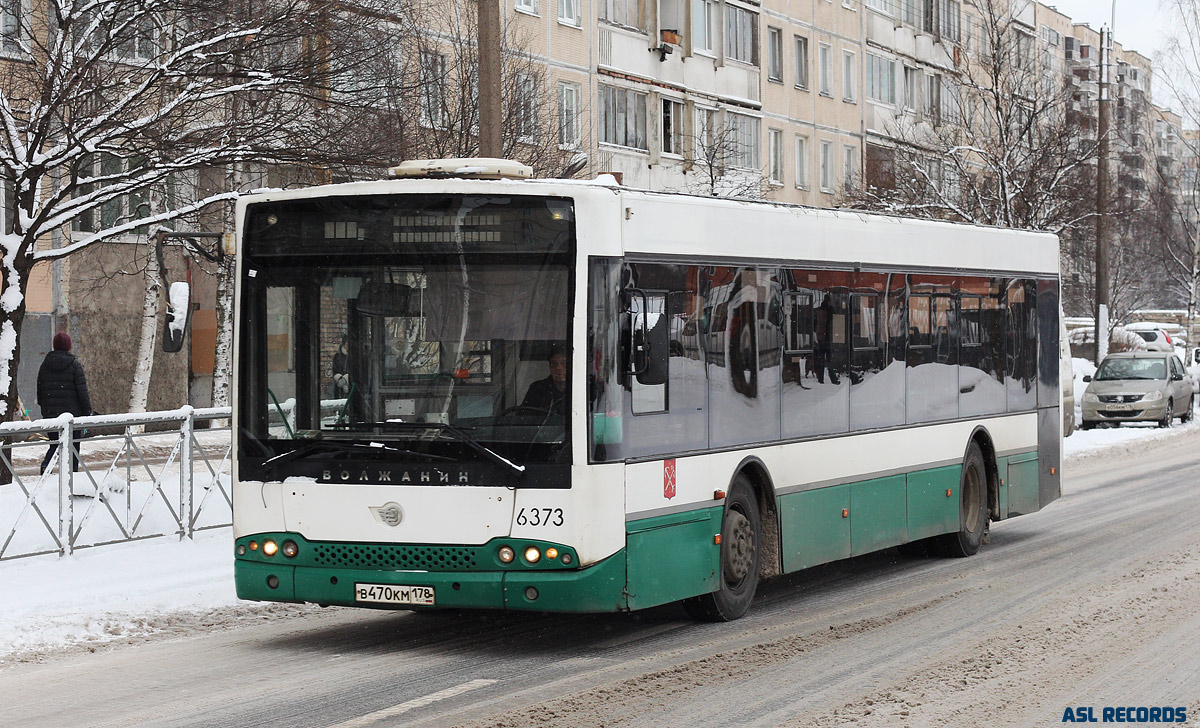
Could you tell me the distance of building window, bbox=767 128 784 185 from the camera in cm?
5203

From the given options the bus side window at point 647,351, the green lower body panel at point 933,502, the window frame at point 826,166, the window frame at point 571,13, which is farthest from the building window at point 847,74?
the bus side window at point 647,351

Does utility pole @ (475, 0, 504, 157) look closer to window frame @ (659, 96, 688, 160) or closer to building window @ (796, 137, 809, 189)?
A: window frame @ (659, 96, 688, 160)

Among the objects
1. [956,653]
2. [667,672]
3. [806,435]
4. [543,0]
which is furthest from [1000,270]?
[543,0]

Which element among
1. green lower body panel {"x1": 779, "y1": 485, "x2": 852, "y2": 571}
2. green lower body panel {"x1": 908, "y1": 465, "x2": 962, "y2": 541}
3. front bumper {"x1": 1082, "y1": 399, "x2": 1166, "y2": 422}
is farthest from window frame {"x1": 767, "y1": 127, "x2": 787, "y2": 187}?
green lower body panel {"x1": 779, "y1": 485, "x2": 852, "y2": 571}

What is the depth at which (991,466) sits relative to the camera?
15195 mm

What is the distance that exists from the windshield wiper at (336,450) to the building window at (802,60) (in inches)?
1794

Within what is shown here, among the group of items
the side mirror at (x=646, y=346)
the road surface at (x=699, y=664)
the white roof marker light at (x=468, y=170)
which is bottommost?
the road surface at (x=699, y=664)

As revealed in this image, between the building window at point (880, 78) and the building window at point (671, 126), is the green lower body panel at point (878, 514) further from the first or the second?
the building window at point (880, 78)

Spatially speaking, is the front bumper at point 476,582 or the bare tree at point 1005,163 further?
the bare tree at point 1005,163

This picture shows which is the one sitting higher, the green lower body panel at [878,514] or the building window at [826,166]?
the building window at [826,166]

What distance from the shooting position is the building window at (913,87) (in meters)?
61.5

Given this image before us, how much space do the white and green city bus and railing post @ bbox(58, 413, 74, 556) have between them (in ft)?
13.6

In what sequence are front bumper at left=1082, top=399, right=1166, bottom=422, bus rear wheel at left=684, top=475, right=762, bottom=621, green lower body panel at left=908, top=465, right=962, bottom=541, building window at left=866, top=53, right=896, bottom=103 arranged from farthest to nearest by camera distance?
building window at left=866, top=53, right=896, bottom=103
front bumper at left=1082, top=399, right=1166, bottom=422
green lower body panel at left=908, top=465, right=962, bottom=541
bus rear wheel at left=684, top=475, right=762, bottom=621

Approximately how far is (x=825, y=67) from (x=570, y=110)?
2150cm
